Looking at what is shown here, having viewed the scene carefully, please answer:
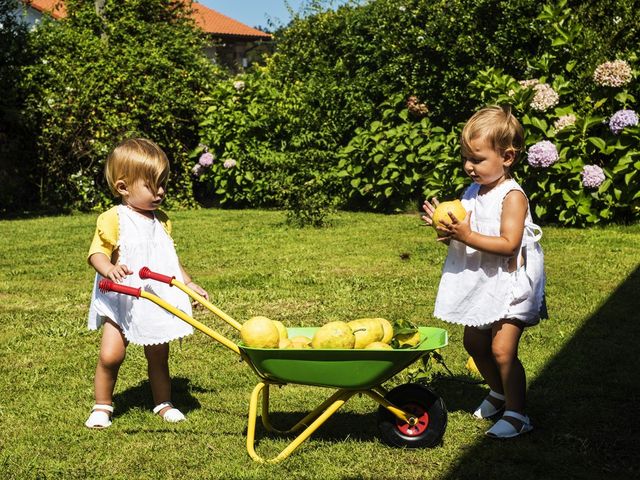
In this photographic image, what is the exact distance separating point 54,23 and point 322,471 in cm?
1239

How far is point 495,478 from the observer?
133 inches

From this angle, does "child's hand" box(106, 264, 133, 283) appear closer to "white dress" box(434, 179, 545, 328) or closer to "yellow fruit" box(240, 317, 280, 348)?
"yellow fruit" box(240, 317, 280, 348)

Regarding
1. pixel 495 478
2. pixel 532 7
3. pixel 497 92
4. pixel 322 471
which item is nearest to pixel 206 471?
pixel 322 471

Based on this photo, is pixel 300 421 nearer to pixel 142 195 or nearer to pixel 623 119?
pixel 142 195

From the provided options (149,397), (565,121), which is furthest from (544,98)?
(149,397)

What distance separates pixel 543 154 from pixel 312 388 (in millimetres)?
5359

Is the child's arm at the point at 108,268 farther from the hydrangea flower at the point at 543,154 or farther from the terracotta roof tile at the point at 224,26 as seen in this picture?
the terracotta roof tile at the point at 224,26

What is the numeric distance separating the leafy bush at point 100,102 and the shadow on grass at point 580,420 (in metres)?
9.05

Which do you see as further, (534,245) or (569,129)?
(569,129)

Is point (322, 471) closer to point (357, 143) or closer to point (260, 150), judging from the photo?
point (357, 143)

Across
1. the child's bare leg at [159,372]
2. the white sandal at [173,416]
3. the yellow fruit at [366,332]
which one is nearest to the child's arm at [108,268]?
the child's bare leg at [159,372]

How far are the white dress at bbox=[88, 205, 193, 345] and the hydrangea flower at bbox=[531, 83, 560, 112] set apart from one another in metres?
6.17

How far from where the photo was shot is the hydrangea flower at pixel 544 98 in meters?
9.29

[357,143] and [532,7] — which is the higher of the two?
[532,7]
